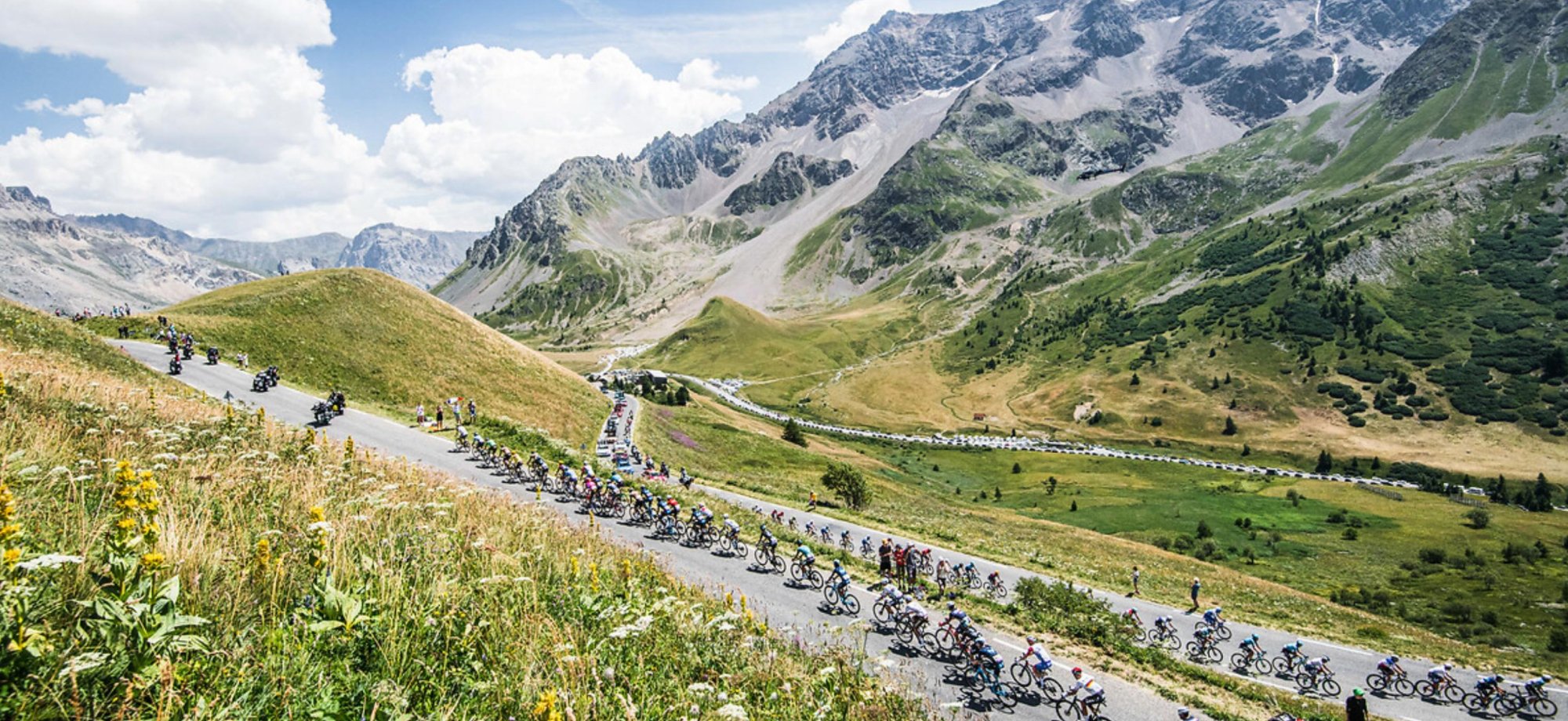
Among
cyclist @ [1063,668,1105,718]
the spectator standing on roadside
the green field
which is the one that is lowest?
the green field

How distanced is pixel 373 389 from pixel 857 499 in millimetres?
47908

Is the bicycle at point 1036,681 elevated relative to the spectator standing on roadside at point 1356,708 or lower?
lower

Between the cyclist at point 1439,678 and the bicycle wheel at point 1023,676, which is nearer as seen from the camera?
the bicycle wheel at point 1023,676

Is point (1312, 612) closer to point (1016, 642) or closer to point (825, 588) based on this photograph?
point (1016, 642)

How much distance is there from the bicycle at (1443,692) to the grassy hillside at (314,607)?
33304 mm

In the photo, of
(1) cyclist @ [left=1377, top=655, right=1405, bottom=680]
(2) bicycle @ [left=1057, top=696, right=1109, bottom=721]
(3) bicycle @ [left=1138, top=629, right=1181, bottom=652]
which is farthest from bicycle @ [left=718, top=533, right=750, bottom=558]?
(1) cyclist @ [left=1377, top=655, right=1405, bottom=680]

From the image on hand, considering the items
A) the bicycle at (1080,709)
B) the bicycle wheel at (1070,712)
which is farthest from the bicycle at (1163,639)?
the bicycle wheel at (1070,712)

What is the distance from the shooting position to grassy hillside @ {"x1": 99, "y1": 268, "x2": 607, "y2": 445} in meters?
61.6

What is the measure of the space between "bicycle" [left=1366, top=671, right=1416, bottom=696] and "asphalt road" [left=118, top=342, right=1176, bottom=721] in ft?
56.2

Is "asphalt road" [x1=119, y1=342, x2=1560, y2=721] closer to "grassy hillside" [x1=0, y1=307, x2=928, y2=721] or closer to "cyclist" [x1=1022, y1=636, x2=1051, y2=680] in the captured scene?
"cyclist" [x1=1022, y1=636, x2=1051, y2=680]

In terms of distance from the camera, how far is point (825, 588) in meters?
26.0

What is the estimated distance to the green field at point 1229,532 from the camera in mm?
48094

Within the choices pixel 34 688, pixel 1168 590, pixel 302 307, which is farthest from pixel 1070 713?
pixel 302 307

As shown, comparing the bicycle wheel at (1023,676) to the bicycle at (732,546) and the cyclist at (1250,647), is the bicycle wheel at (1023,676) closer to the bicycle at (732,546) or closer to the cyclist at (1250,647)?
the bicycle at (732,546)
